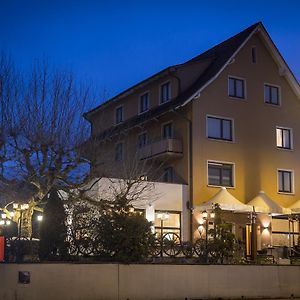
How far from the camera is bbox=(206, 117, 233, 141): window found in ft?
119

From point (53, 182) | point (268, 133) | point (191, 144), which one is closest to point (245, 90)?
point (268, 133)

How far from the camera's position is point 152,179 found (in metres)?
35.0

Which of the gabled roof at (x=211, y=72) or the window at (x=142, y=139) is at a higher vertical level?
the gabled roof at (x=211, y=72)

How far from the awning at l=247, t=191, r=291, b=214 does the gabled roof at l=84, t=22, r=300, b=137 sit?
7096 millimetres

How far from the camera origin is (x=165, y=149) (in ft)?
115

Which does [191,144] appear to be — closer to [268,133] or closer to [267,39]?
[268,133]

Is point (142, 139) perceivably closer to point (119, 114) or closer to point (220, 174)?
point (119, 114)

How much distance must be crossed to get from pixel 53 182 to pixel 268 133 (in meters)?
18.3

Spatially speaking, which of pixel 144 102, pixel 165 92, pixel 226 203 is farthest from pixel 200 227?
pixel 144 102

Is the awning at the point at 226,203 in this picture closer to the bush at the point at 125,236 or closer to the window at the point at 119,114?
the window at the point at 119,114

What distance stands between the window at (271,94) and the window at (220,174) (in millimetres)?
5662

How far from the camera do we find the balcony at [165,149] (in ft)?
115

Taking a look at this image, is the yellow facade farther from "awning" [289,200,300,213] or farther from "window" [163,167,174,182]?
"awning" [289,200,300,213]

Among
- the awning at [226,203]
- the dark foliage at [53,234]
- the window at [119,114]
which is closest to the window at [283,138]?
the awning at [226,203]
